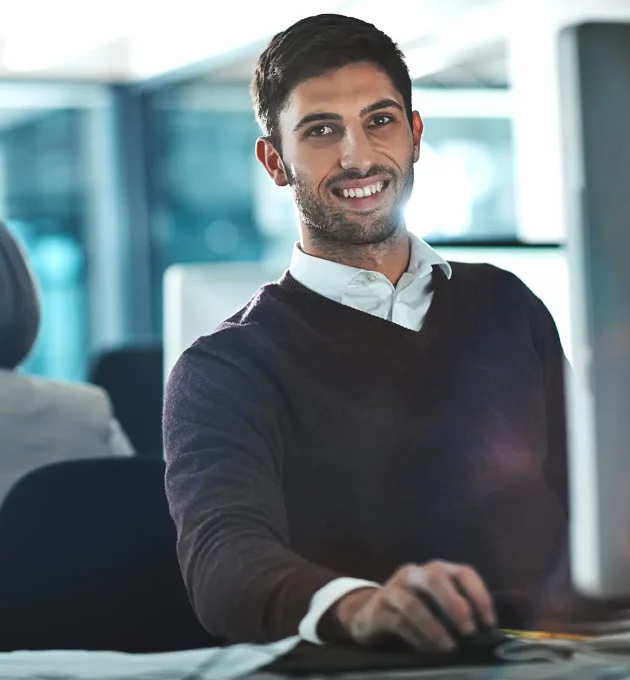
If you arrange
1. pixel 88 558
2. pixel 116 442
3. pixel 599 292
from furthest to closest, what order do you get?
1. pixel 116 442
2. pixel 88 558
3. pixel 599 292

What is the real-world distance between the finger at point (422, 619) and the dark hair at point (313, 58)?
0.83ft

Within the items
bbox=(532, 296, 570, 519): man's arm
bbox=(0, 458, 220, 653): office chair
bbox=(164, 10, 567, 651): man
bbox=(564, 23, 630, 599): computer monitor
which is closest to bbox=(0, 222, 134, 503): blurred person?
bbox=(0, 458, 220, 653): office chair

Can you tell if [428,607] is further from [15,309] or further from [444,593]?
[15,309]

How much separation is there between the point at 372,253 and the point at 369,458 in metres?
0.11

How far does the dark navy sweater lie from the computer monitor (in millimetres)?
92

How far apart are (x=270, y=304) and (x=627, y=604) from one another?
11.3 inches

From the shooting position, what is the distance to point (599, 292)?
19.0 inches

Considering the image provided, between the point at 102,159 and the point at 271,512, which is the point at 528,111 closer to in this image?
the point at 271,512

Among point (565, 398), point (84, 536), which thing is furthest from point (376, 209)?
point (84, 536)

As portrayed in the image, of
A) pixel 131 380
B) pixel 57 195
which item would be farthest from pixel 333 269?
pixel 57 195

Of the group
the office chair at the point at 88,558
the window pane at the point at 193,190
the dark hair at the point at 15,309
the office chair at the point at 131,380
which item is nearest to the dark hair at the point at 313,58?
the office chair at the point at 88,558

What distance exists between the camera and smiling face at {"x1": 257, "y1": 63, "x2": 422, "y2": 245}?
0.62m

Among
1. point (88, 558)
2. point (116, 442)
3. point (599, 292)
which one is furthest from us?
point (116, 442)

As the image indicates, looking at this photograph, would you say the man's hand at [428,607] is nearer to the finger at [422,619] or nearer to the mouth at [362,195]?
the finger at [422,619]
